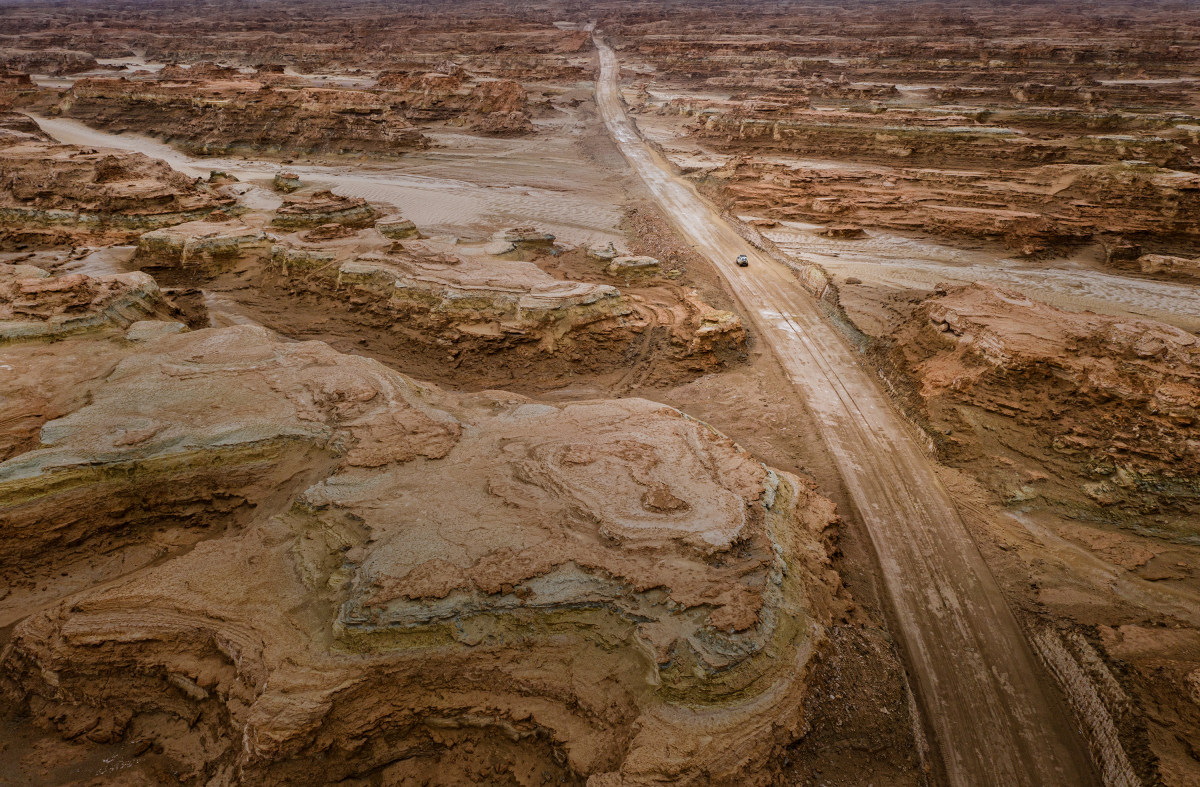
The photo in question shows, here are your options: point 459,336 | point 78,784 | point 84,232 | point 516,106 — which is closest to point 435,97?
point 516,106

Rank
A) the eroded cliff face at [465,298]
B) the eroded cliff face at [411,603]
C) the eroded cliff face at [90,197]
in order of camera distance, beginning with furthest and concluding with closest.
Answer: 1. the eroded cliff face at [90,197]
2. the eroded cliff face at [465,298]
3. the eroded cliff face at [411,603]

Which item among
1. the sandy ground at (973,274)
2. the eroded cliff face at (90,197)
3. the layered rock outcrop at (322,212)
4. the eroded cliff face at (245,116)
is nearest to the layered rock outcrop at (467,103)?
the eroded cliff face at (245,116)

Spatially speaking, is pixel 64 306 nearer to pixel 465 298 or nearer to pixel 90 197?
pixel 465 298

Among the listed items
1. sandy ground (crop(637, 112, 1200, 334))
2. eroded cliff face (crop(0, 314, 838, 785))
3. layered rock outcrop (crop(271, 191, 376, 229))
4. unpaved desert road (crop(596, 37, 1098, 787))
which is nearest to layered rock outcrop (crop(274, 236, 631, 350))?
layered rock outcrop (crop(271, 191, 376, 229))

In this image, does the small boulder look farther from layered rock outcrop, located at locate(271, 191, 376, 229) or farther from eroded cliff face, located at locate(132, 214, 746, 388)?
eroded cliff face, located at locate(132, 214, 746, 388)

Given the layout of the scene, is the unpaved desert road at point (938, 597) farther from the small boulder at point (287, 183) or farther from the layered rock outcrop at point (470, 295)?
the small boulder at point (287, 183)

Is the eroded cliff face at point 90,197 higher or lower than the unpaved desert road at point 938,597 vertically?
higher
